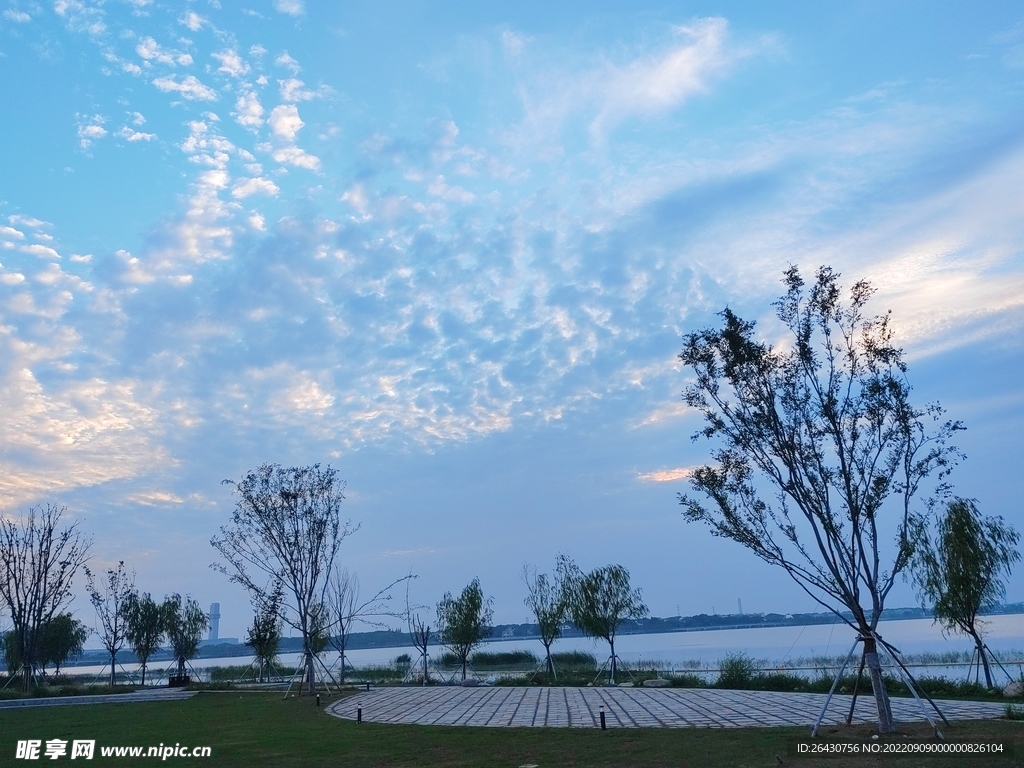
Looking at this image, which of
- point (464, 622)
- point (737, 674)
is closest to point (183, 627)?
point (464, 622)

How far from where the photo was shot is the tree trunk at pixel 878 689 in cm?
1053

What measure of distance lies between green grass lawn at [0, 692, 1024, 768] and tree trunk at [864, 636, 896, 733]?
20 centimetres

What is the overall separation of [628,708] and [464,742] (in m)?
5.92

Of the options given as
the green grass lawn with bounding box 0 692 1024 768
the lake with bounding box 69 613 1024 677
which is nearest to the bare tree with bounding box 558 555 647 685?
the lake with bounding box 69 613 1024 677

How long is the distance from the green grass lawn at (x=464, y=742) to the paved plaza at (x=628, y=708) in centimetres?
114

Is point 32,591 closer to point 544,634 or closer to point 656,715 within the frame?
point 544,634

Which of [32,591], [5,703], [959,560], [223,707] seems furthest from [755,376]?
[32,591]

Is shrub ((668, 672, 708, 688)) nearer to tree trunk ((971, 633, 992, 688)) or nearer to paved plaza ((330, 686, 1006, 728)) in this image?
paved plaza ((330, 686, 1006, 728))

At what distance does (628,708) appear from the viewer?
16.7 metres

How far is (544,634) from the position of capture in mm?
31578

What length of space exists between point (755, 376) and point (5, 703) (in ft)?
85.8

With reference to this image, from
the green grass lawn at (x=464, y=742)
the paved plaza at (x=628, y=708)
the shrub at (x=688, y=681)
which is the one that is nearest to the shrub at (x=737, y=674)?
the shrub at (x=688, y=681)

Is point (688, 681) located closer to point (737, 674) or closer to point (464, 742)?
point (737, 674)

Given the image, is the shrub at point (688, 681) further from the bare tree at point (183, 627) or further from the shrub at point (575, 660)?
the bare tree at point (183, 627)
